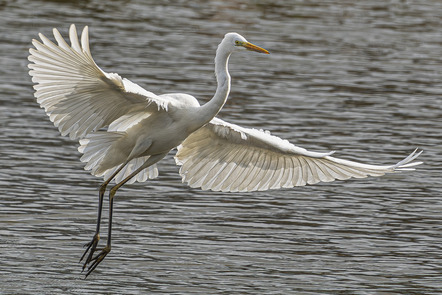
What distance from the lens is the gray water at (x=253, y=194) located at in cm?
1070

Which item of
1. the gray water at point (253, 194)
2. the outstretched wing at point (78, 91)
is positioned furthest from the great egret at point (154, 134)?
the gray water at point (253, 194)

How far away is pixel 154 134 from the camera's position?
423 inches

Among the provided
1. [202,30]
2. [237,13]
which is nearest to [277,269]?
[202,30]

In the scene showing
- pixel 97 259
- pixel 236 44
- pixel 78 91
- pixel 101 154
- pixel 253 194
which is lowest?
pixel 253 194

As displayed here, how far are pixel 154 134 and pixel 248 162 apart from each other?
1325mm

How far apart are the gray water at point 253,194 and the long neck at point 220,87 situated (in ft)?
5.30

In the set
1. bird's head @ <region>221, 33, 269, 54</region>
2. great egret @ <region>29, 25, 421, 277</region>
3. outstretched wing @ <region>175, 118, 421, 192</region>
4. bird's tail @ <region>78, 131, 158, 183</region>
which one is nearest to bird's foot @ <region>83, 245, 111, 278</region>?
great egret @ <region>29, 25, 421, 277</region>

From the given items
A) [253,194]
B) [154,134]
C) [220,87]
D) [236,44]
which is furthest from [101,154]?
[253,194]

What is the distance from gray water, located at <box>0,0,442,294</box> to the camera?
10.7m

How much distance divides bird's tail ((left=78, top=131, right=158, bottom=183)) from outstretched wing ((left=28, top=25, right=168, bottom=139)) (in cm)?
27

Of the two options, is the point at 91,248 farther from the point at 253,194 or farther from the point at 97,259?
the point at 253,194

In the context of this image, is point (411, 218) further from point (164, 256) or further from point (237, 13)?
point (237, 13)

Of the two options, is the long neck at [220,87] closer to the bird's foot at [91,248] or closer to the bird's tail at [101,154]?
the bird's tail at [101,154]

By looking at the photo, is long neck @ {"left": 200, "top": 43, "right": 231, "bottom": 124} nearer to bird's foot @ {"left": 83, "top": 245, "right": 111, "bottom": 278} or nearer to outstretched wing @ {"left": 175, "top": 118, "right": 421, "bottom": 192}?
outstretched wing @ {"left": 175, "top": 118, "right": 421, "bottom": 192}
